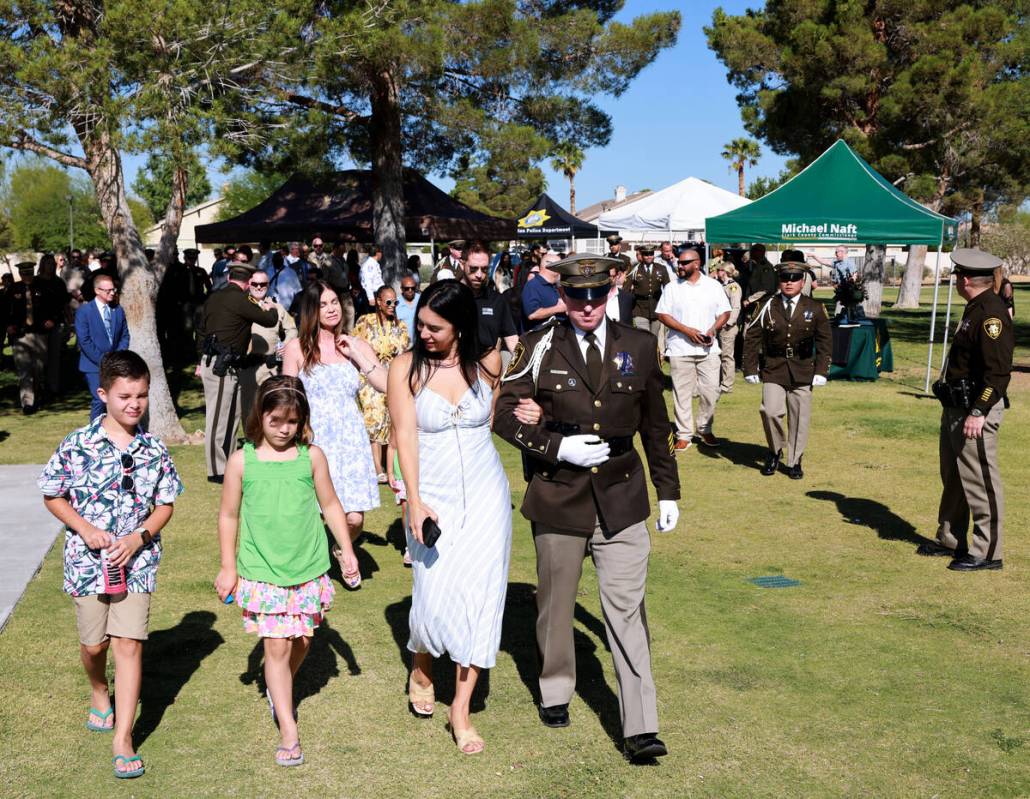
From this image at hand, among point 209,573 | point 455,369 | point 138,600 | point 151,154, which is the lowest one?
point 209,573

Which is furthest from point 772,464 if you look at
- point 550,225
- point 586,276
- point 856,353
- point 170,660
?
point 550,225

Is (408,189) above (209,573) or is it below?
above

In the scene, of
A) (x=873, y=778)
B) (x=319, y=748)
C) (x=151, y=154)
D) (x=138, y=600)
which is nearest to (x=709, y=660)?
(x=873, y=778)

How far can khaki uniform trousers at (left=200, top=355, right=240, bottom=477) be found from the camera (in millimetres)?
9531

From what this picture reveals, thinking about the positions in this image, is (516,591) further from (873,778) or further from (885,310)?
(885,310)

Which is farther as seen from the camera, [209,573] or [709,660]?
[209,573]

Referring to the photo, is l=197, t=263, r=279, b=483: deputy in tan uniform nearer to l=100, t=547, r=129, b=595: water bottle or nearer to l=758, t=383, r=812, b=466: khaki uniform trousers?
l=758, t=383, r=812, b=466: khaki uniform trousers

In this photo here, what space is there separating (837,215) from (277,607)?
12.1 m

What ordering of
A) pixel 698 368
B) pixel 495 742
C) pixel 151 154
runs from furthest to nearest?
pixel 698 368, pixel 151 154, pixel 495 742

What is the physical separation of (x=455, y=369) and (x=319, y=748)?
1.70 meters

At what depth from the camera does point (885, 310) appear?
116 ft

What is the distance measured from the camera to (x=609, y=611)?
442 cm

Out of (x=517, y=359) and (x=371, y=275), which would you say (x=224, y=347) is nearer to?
(x=517, y=359)

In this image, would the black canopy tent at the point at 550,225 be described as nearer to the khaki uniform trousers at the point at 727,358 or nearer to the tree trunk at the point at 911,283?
the khaki uniform trousers at the point at 727,358
